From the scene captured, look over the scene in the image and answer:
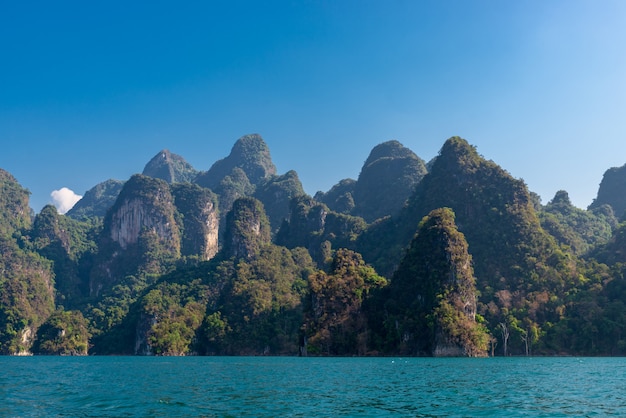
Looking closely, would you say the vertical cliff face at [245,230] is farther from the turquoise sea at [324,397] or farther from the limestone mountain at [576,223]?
the turquoise sea at [324,397]

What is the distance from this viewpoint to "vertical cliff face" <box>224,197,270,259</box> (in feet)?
537

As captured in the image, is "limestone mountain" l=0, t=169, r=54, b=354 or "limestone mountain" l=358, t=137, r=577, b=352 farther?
"limestone mountain" l=0, t=169, r=54, b=354

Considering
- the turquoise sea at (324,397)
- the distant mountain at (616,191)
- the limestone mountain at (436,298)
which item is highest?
the distant mountain at (616,191)

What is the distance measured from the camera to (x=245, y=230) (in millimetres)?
166875

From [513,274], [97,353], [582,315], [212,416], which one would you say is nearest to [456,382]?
[212,416]

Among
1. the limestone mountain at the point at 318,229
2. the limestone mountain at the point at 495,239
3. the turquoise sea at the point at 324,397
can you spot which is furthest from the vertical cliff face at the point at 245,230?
the turquoise sea at the point at 324,397

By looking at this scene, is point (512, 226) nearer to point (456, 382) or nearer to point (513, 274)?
point (513, 274)

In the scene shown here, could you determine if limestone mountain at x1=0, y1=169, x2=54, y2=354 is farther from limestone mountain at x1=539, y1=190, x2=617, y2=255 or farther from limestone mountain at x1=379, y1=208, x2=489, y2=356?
limestone mountain at x1=539, y1=190, x2=617, y2=255

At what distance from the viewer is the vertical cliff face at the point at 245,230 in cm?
16362

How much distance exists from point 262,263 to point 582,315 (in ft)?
251

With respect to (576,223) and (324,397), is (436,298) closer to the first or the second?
(324,397)

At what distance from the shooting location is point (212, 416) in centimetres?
2403

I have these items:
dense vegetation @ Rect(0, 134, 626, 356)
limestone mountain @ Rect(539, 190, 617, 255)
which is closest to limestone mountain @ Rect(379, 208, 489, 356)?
dense vegetation @ Rect(0, 134, 626, 356)

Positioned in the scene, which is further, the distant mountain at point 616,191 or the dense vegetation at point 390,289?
the distant mountain at point 616,191
